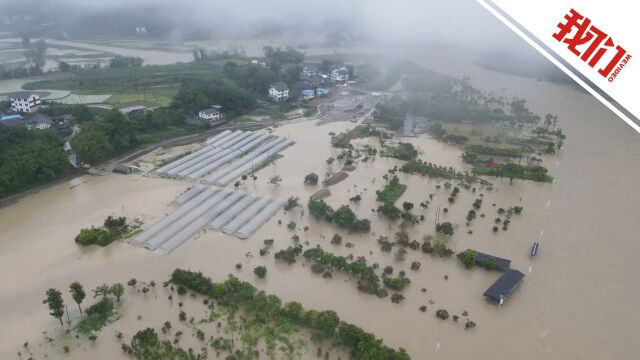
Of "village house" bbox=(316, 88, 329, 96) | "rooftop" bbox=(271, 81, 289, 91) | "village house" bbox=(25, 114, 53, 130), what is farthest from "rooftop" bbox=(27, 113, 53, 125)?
"village house" bbox=(316, 88, 329, 96)

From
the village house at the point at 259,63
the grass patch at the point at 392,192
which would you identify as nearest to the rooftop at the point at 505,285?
the grass patch at the point at 392,192

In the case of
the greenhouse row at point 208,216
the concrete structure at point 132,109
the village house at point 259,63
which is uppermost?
the village house at point 259,63

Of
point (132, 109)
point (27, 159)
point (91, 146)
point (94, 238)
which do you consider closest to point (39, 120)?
point (132, 109)

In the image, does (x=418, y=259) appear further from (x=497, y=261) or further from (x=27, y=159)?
(x=27, y=159)

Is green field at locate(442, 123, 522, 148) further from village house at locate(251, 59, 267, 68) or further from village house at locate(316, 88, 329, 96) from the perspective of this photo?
village house at locate(251, 59, 267, 68)

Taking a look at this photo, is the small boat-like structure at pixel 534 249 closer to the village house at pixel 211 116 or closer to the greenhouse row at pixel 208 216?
the greenhouse row at pixel 208 216

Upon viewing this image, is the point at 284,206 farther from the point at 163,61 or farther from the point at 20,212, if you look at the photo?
the point at 163,61
